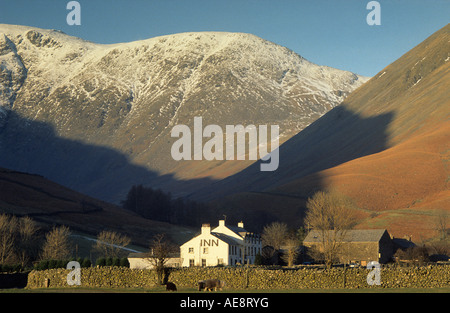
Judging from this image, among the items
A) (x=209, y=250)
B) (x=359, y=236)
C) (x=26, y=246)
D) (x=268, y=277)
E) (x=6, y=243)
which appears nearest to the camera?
(x=268, y=277)

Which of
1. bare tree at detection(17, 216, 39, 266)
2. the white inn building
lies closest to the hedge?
the white inn building

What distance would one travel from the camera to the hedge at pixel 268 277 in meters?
61.2

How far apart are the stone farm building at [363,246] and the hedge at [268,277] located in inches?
2160

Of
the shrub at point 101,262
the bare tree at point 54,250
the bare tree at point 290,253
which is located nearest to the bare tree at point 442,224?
the bare tree at point 290,253

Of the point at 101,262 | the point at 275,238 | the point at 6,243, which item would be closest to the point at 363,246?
the point at 275,238

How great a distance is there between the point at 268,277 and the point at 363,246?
2472 inches

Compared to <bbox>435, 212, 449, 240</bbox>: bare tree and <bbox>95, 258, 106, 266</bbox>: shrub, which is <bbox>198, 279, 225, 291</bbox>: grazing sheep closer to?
<bbox>95, 258, 106, 266</bbox>: shrub

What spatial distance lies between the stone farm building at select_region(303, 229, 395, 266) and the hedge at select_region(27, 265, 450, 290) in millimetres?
54871

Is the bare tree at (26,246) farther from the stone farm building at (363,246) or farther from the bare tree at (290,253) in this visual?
the stone farm building at (363,246)

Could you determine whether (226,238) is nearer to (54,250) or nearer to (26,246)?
(54,250)

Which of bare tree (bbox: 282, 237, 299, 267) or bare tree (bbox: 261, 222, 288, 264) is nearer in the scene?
bare tree (bbox: 282, 237, 299, 267)

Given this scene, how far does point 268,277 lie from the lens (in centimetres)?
6412

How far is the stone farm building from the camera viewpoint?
121 meters
